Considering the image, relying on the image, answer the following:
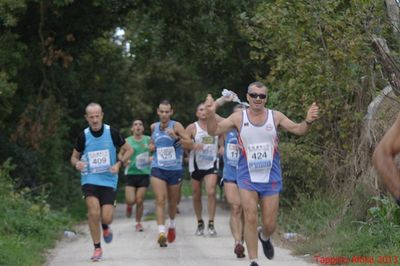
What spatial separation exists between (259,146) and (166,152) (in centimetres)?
444

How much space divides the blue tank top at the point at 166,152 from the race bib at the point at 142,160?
10.7ft

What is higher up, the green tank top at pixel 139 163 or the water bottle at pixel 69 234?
the green tank top at pixel 139 163

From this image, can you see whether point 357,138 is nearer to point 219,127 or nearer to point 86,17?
point 219,127

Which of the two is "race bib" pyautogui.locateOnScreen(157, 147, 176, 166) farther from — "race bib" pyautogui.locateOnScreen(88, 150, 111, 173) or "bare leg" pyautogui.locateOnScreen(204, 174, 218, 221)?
"race bib" pyautogui.locateOnScreen(88, 150, 111, 173)

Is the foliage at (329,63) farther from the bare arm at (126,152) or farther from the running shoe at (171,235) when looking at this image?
the bare arm at (126,152)

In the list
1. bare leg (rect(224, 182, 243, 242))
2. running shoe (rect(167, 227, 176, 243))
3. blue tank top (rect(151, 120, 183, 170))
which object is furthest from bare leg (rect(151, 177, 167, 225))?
bare leg (rect(224, 182, 243, 242))

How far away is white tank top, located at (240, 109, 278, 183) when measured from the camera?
1009cm

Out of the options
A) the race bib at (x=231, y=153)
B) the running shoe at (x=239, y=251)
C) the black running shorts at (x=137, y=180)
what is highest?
the race bib at (x=231, y=153)

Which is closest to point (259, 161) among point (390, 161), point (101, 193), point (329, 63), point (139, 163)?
point (101, 193)

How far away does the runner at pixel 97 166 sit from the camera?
12070 millimetres

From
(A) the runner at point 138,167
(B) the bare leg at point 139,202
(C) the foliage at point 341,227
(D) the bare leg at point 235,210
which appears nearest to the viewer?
(C) the foliage at point 341,227

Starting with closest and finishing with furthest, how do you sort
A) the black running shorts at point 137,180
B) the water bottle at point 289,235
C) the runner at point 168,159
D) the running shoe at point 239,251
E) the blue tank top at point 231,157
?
the running shoe at point 239,251
the blue tank top at point 231,157
the water bottle at point 289,235
the runner at point 168,159
the black running shorts at point 137,180

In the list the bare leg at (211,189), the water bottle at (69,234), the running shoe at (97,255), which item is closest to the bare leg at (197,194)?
the bare leg at (211,189)

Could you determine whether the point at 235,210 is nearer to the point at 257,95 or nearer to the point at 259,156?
the point at 259,156
